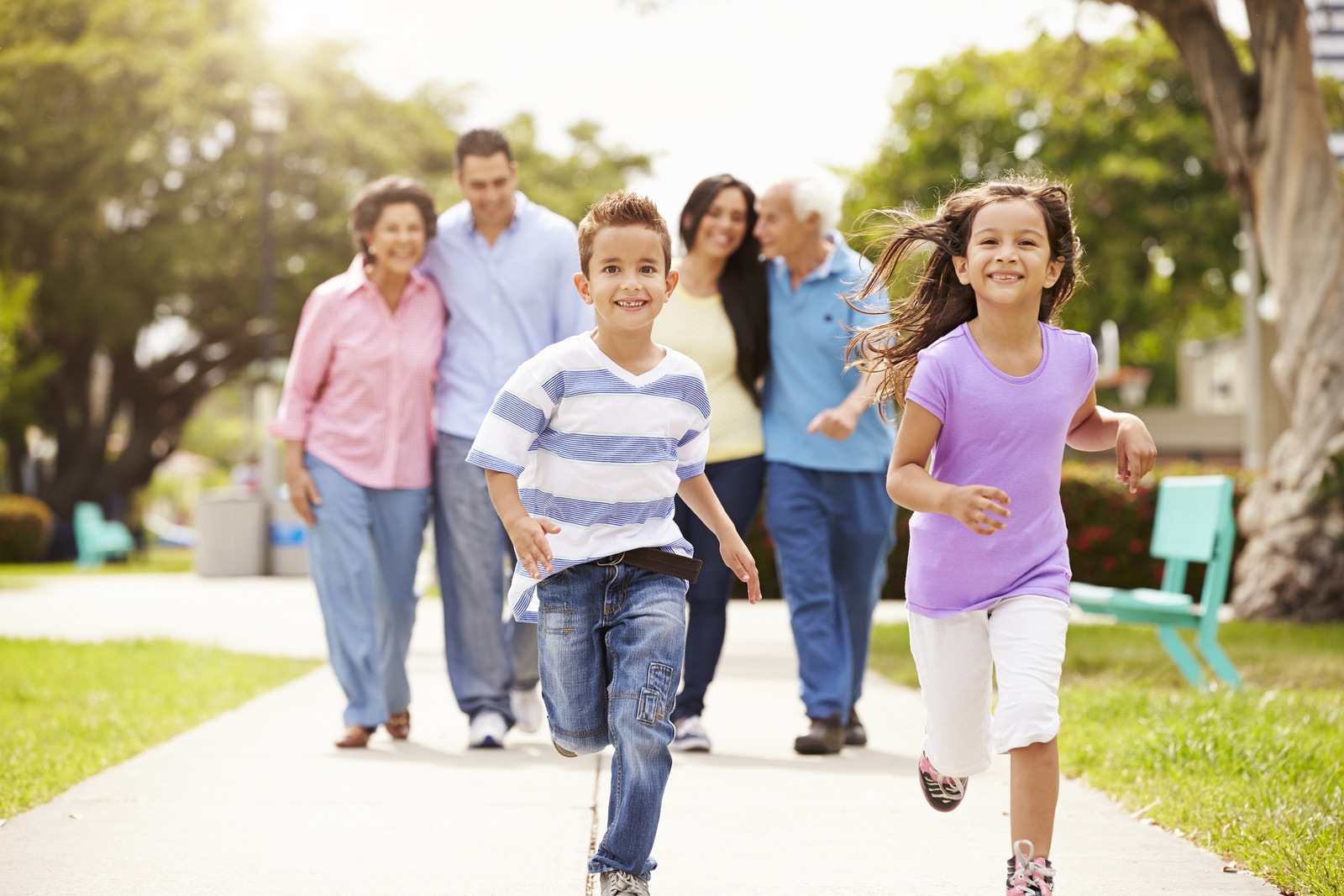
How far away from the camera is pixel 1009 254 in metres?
3.52

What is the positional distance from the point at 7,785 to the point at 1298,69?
10.6m

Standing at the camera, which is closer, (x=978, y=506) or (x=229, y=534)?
(x=978, y=506)

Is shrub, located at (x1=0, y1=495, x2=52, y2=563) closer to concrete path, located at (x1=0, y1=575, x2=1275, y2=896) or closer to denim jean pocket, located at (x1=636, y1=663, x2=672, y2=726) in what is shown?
concrete path, located at (x1=0, y1=575, x2=1275, y2=896)

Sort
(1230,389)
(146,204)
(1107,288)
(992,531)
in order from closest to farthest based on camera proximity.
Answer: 1. (992,531)
2. (1107,288)
3. (146,204)
4. (1230,389)

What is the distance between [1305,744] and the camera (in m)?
5.39

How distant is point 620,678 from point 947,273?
4.46 ft

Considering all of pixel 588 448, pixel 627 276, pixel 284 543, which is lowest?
pixel 284 543

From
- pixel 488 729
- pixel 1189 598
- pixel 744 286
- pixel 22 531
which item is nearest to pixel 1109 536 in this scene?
pixel 1189 598

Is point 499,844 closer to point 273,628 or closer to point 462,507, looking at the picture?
point 462,507

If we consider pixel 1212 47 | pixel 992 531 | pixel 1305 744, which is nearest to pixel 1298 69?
pixel 1212 47

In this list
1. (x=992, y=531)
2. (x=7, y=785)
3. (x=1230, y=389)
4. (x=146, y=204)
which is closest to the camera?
(x=992, y=531)

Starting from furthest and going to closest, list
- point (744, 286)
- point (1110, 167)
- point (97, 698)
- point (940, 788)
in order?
point (1110, 167)
point (97, 698)
point (744, 286)
point (940, 788)

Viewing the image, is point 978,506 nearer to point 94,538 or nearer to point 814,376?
point 814,376

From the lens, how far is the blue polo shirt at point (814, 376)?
597 centimetres
